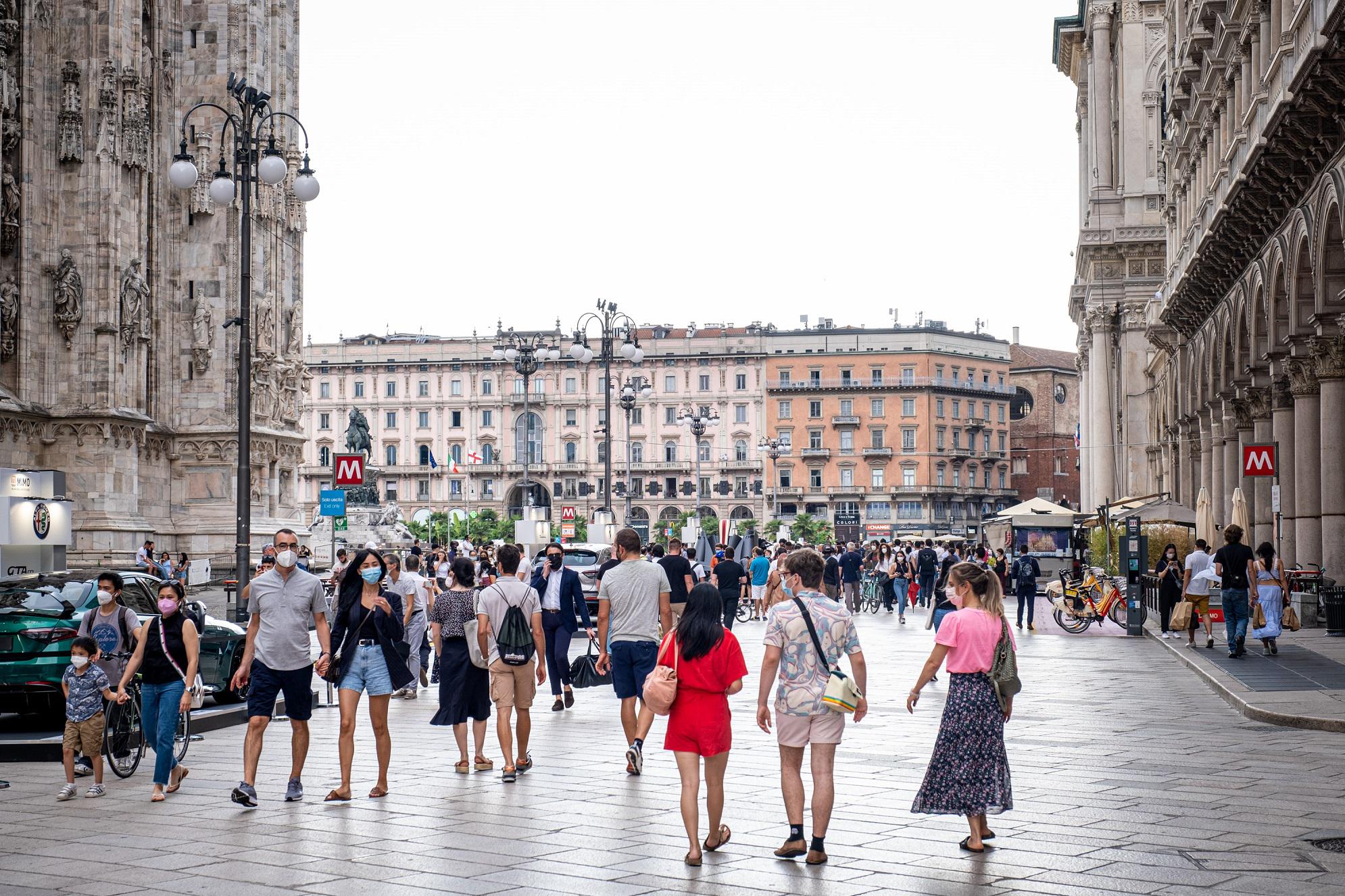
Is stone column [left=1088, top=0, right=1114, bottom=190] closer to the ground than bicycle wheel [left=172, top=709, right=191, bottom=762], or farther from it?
farther from it

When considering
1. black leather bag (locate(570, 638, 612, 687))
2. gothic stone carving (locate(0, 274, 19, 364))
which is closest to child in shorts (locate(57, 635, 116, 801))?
black leather bag (locate(570, 638, 612, 687))

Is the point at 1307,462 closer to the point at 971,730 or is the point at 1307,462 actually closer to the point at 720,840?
the point at 971,730

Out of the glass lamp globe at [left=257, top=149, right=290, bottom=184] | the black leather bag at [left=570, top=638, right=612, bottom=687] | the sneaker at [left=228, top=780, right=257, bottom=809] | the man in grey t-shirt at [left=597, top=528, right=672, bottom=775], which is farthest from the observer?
the glass lamp globe at [left=257, top=149, right=290, bottom=184]

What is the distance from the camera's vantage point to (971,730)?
8.64m

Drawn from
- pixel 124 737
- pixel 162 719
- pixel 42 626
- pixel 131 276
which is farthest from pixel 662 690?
pixel 131 276

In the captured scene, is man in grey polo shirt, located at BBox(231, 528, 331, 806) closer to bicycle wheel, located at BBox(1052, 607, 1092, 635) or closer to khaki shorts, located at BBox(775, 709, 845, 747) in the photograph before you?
khaki shorts, located at BBox(775, 709, 845, 747)

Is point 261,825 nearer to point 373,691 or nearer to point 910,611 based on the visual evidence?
point 373,691

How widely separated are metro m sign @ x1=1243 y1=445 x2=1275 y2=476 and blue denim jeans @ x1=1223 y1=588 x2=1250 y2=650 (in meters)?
4.15

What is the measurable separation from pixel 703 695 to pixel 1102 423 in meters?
53.7

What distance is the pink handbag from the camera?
851 centimetres

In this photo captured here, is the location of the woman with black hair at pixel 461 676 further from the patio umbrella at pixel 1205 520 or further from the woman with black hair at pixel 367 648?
the patio umbrella at pixel 1205 520

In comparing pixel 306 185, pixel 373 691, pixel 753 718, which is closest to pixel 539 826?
pixel 373 691

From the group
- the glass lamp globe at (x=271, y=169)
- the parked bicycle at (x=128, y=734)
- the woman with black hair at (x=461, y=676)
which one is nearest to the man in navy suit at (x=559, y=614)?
the woman with black hair at (x=461, y=676)

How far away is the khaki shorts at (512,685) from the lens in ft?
39.6
